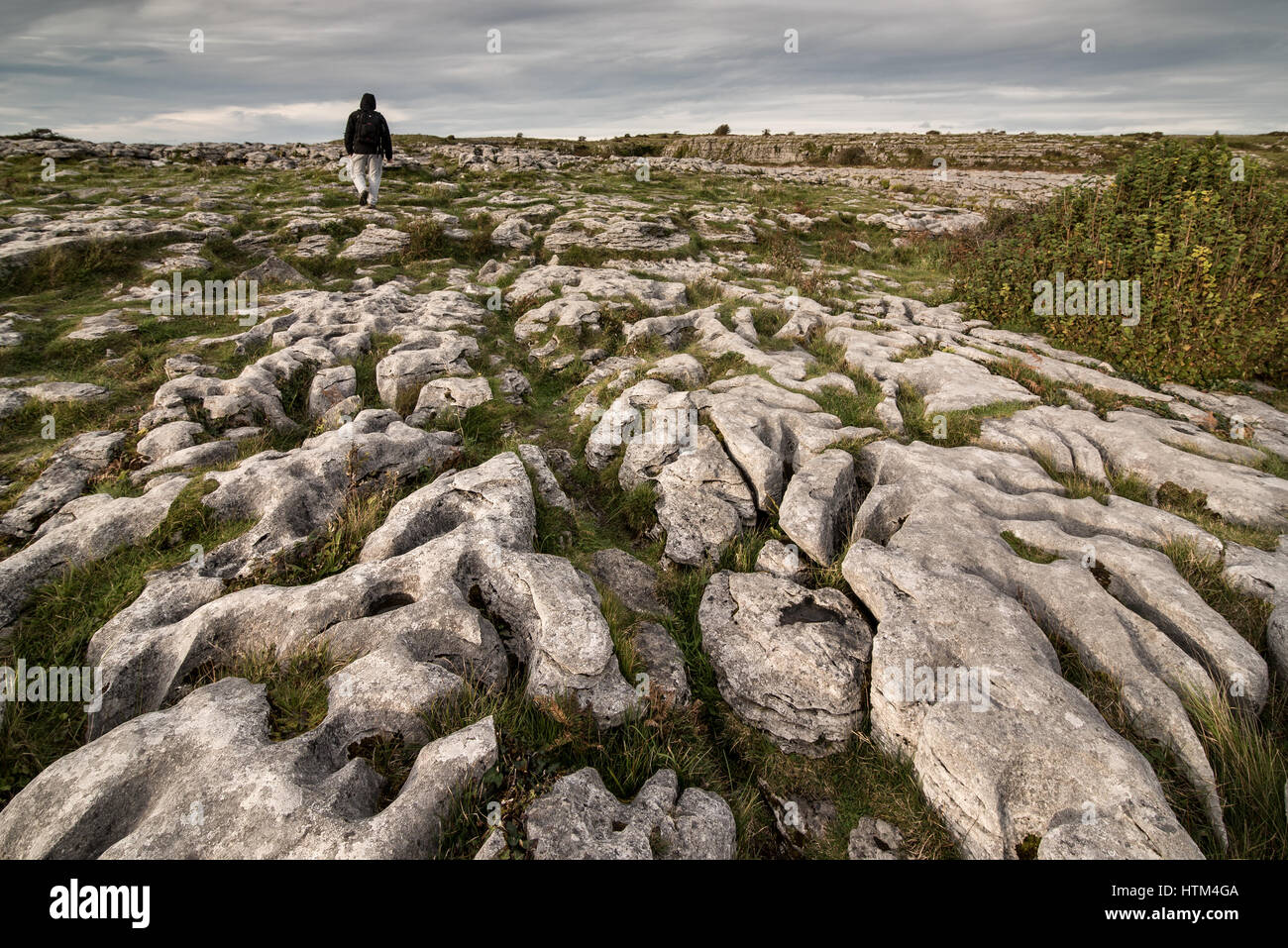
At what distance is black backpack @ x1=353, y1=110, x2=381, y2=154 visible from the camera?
21505 millimetres

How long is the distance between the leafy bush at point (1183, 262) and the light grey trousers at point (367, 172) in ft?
87.0

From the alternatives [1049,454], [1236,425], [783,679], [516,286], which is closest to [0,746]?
[783,679]

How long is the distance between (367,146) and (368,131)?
0.67 meters

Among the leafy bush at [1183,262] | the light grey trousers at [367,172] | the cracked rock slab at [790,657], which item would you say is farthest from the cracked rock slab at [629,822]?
the light grey trousers at [367,172]

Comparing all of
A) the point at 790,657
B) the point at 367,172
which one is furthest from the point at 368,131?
the point at 790,657

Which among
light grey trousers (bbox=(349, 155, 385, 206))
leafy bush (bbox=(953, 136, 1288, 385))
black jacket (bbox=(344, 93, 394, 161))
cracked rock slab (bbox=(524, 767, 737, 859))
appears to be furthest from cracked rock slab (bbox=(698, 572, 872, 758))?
light grey trousers (bbox=(349, 155, 385, 206))

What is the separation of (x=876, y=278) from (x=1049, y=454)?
1558 cm

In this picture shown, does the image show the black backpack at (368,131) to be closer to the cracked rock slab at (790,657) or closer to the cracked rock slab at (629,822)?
the cracked rock slab at (790,657)

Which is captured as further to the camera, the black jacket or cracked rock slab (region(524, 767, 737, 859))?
the black jacket

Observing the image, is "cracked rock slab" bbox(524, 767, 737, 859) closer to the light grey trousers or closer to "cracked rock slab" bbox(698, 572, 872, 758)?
"cracked rock slab" bbox(698, 572, 872, 758)

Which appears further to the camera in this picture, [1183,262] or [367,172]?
[367,172]

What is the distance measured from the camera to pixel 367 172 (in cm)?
2458

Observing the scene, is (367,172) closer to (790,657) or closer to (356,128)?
(356,128)
